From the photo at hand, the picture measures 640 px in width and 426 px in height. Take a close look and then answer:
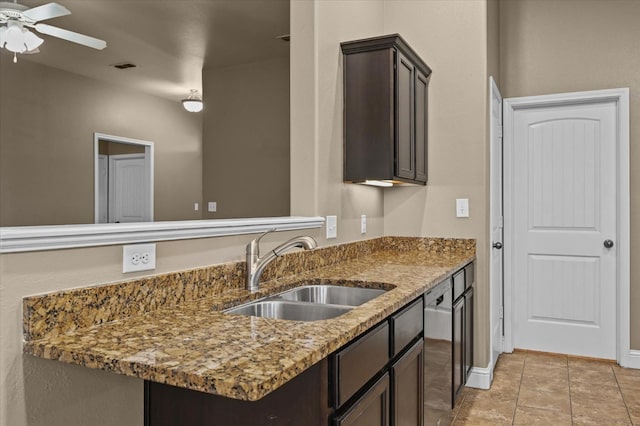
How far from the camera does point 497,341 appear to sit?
3789 millimetres

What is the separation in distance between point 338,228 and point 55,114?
462 centimetres

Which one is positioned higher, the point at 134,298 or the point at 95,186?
the point at 95,186

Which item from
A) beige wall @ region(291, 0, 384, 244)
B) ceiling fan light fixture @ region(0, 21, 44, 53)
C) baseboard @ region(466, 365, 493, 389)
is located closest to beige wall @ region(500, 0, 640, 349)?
baseboard @ region(466, 365, 493, 389)

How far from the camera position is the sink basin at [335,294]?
6.89 ft

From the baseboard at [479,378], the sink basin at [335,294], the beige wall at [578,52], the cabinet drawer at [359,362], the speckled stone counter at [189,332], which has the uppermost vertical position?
the beige wall at [578,52]

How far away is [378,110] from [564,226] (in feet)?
6.92

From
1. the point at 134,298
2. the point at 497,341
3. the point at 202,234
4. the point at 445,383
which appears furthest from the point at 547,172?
the point at 134,298

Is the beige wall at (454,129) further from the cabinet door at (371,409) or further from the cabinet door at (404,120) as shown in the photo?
the cabinet door at (371,409)

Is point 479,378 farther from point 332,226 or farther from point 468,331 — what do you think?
point 332,226

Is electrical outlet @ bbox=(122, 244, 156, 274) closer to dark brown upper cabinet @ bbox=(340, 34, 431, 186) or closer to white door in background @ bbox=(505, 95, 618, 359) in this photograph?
dark brown upper cabinet @ bbox=(340, 34, 431, 186)

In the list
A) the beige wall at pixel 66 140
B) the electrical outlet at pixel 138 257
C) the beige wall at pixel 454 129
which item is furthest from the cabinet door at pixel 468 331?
the beige wall at pixel 66 140

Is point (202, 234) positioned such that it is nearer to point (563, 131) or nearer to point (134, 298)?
point (134, 298)

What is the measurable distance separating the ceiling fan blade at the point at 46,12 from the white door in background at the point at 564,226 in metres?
3.42

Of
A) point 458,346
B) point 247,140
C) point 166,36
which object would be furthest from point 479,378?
point 166,36
